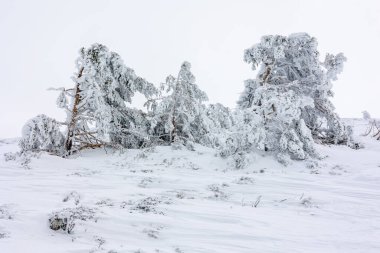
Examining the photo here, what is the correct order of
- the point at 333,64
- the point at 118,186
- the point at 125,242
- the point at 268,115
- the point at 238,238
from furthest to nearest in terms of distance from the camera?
1. the point at 333,64
2. the point at 268,115
3. the point at 118,186
4. the point at 238,238
5. the point at 125,242

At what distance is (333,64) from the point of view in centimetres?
1396

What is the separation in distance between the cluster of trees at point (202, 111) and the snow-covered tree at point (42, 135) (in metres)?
0.03

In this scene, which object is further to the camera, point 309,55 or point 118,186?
point 309,55

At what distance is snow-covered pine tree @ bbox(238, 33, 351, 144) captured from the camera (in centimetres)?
1344

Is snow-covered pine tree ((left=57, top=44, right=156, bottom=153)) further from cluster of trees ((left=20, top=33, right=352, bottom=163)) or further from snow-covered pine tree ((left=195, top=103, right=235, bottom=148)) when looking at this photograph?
snow-covered pine tree ((left=195, top=103, right=235, bottom=148))

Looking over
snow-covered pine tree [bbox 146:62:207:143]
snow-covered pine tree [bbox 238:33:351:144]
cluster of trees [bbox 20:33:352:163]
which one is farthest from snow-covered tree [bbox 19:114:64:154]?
snow-covered pine tree [bbox 238:33:351:144]

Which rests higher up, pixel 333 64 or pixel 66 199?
pixel 333 64

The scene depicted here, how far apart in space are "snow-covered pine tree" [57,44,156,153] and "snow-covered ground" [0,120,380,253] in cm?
197

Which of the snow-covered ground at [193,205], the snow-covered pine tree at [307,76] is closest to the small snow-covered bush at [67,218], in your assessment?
the snow-covered ground at [193,205]

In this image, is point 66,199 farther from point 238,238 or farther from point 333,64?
point 333,64

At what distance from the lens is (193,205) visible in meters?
6.47

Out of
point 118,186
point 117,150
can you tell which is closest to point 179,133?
point 117,150

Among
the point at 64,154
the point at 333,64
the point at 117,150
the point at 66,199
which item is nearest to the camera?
the point at 66,199

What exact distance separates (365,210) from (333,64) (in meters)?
8.70
